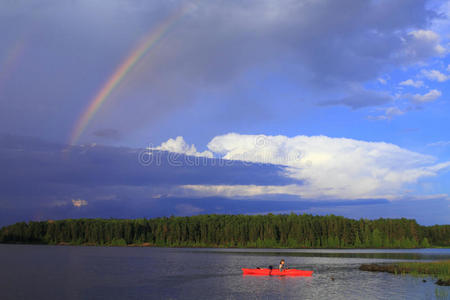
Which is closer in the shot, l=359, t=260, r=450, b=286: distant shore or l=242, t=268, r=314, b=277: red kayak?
l=359, t=260, r=450, b=286: distant shore

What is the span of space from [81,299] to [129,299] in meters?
4.95

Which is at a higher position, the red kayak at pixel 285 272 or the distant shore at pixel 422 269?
the distant shore at pixel 422 269

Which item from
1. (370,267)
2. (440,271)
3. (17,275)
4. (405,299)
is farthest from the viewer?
(370,267)

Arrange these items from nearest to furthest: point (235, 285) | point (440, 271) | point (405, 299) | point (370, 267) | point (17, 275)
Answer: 1. point (405, 299)
2. point (235, 285)
3. point (440, 271)
4. point (17, 275)
5. point (370, 267)

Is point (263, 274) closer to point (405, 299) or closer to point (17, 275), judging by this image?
point (405, 299)

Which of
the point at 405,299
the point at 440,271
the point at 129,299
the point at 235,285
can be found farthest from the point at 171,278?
the point at 440,271

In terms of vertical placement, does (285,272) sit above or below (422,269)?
below

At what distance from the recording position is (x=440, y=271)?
6512 cm

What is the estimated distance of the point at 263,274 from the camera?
7081 cm

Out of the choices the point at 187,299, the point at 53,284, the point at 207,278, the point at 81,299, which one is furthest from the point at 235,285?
the point at 53,284

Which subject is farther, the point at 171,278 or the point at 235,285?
the point at 171,278

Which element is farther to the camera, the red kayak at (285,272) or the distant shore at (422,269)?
the red kayak at (285,272)

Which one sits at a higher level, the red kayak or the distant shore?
the distant shore

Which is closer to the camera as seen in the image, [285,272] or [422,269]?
[422,269]
